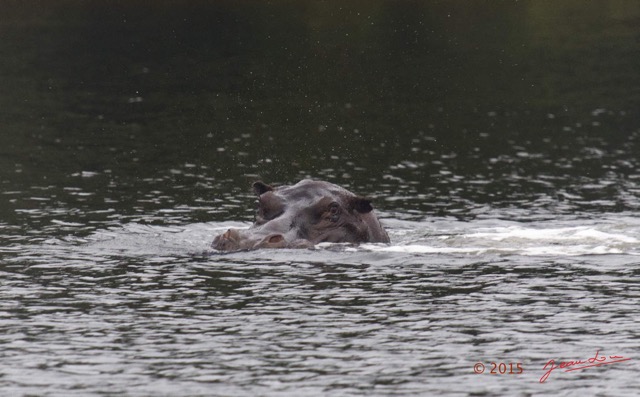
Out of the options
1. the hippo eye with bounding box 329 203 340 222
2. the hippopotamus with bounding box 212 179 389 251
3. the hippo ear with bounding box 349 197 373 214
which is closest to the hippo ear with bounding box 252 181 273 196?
the hippopotamus with bounding box 212 179 389 251

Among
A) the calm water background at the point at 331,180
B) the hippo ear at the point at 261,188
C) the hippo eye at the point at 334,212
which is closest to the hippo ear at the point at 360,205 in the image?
the hippo eye at the point at 334,212

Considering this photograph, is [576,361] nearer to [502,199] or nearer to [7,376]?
[7,376]

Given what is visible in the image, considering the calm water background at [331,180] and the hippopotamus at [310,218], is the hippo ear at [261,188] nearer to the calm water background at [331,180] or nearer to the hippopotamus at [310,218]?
the hippopotamus at [310,218]

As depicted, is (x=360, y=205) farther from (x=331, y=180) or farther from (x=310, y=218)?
(x=331, y=180)

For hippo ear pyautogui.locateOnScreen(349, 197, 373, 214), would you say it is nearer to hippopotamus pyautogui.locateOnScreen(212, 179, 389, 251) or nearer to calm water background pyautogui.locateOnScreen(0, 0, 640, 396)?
hippopotamus pyautogui.locateOnScreen(212, 179, 389, 251)

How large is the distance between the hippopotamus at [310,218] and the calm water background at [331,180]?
1.83 ft

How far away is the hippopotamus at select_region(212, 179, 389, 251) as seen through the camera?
2556 cm

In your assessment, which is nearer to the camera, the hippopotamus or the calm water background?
the calm water background

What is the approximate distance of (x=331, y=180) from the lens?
37.0m

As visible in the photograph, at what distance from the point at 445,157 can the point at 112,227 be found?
14.0 m

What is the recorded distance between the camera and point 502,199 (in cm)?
3378

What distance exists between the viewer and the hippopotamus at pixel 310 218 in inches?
1006

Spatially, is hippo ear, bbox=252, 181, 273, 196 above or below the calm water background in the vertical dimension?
above

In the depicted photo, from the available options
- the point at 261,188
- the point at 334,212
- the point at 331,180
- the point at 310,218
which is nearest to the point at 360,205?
the point at 334,212
